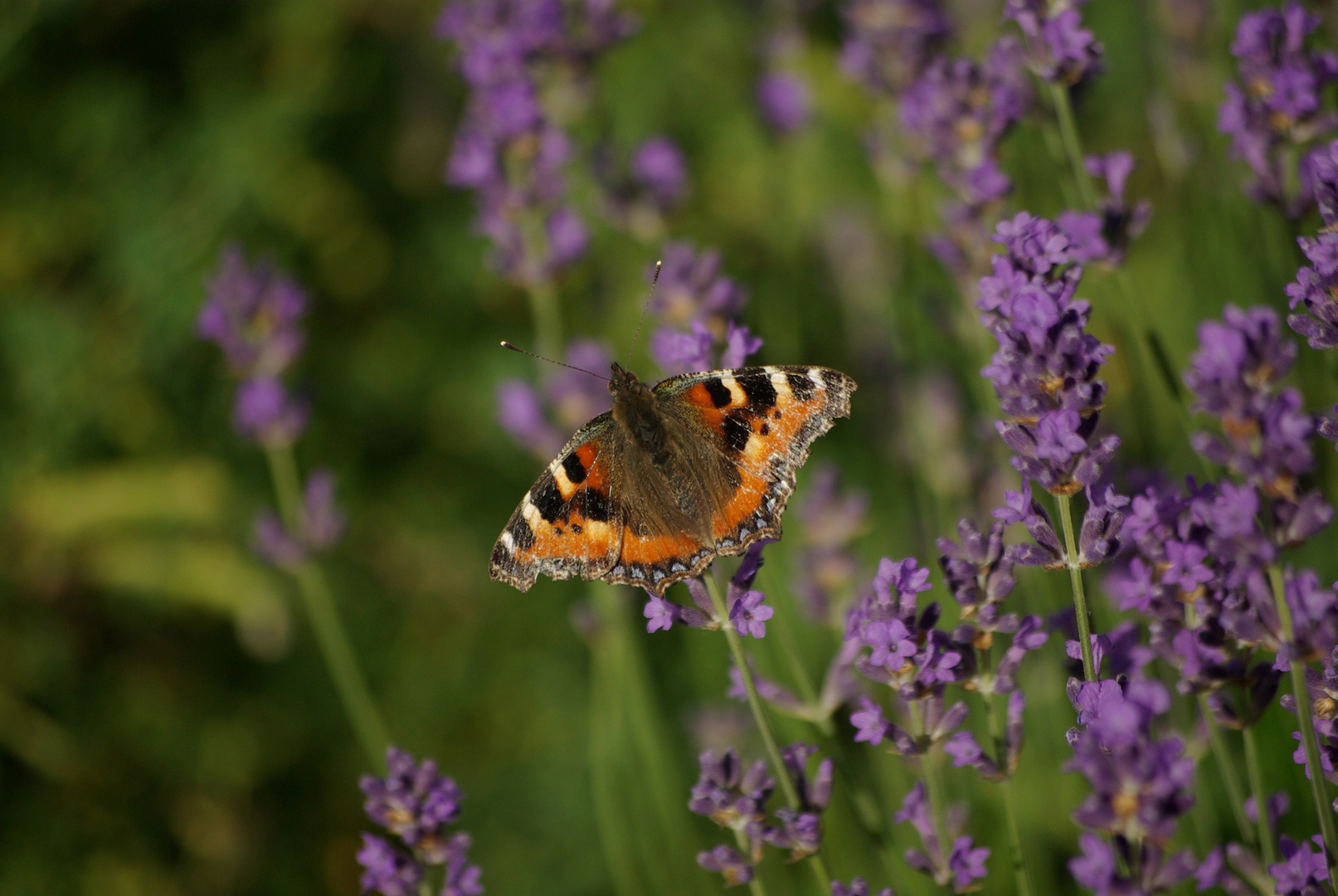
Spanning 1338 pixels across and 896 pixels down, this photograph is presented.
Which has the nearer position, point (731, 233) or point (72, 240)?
point (72, 240)

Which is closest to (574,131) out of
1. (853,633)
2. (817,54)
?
(817,54)

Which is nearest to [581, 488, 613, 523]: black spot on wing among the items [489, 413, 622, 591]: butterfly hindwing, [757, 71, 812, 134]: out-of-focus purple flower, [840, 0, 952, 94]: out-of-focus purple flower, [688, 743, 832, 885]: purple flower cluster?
[489, 413, 622, 591]: butterfly hindwing

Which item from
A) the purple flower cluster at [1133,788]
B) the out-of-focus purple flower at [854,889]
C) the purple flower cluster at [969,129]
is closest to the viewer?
the purple flower cluster at [1133,788]

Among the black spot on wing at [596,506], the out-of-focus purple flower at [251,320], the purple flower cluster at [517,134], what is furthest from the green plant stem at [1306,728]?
the out-of-focus purple flower at [251,320]

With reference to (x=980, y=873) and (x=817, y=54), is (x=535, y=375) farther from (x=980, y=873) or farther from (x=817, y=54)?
(x=980, y=873)

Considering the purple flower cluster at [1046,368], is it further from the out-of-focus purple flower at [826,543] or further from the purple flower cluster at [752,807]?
the out-of-focus purple flower at [826,543]

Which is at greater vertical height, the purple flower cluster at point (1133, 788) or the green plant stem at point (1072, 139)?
the green plant stem at point (1072, 139)

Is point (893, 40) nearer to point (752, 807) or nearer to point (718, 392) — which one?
point (718, 392)
